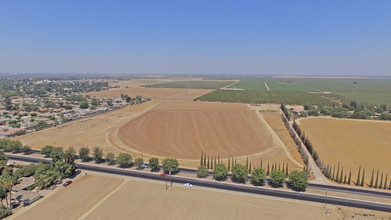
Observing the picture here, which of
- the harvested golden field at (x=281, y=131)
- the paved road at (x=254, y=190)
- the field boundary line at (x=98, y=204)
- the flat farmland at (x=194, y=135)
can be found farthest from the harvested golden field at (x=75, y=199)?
the harvested golden field at (x=281, y=131)

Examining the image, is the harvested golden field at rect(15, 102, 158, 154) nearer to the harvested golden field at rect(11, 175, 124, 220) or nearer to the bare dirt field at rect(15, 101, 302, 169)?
the bare dirt field at rect(15, 101, 302, 169)

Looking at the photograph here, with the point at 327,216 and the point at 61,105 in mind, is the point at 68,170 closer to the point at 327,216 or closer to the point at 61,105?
the point at 327,216

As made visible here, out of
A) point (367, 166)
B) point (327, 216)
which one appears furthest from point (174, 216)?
point (367, 166)

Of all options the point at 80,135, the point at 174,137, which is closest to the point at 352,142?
the point at 174,137

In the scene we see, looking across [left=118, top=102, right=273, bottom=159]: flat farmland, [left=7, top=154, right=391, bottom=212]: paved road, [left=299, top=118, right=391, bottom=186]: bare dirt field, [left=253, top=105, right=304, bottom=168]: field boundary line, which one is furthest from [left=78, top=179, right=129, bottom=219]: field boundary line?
[left=299, top=118, right=391, bottom=186]: bare dirt field

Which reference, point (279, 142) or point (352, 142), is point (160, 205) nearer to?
point (279, 142)

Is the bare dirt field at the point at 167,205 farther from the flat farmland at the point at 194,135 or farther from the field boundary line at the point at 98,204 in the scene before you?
the flat farmland at the point at 194,135
